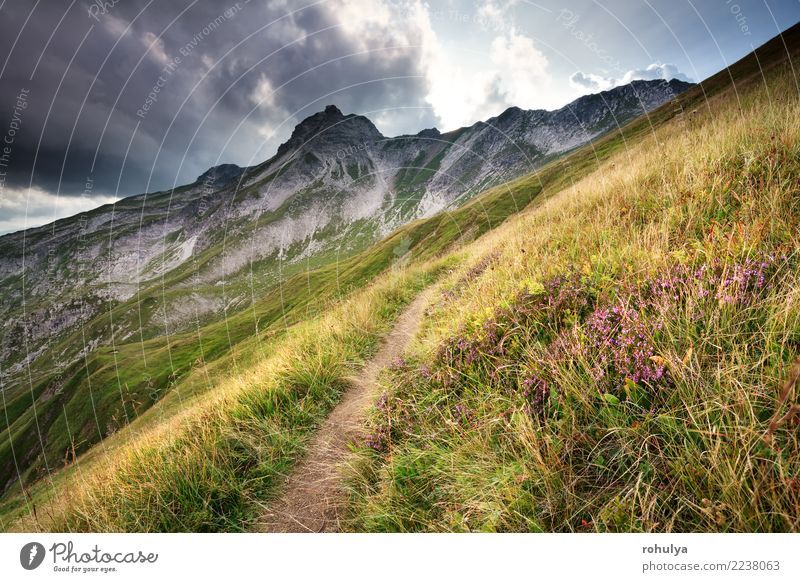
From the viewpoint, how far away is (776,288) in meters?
2.31

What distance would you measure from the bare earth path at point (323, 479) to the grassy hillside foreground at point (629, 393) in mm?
273

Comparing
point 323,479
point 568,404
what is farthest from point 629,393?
point 323,479

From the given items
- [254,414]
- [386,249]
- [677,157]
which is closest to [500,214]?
[386,249]

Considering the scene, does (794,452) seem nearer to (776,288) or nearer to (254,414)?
(776,288)

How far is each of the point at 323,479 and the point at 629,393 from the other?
2.92m

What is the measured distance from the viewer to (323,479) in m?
3.39
